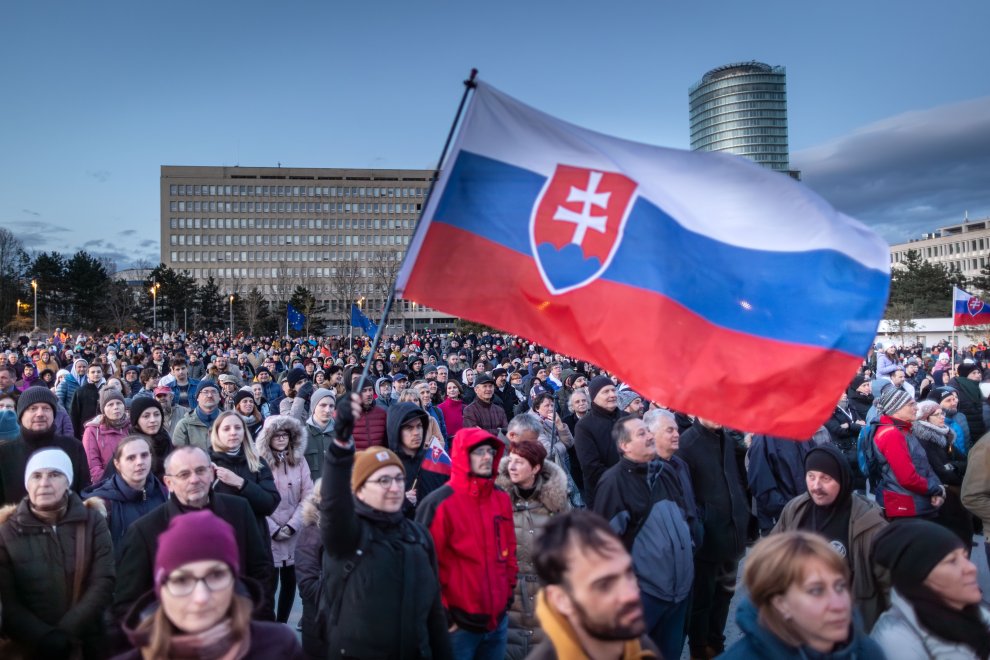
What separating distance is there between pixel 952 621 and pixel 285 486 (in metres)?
4.38

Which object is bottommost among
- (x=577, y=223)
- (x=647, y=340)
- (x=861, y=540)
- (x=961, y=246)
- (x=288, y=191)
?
(x=861, y=540)

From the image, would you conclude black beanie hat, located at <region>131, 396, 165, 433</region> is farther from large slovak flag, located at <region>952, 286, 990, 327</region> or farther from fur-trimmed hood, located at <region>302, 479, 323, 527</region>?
large slovak flag, located at <region>952, 286, 990, 327</region>

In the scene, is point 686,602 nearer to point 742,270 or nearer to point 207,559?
point 742,270

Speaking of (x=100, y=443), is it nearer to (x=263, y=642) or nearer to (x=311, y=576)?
(x=311, y=576)

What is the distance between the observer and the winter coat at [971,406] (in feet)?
30.8

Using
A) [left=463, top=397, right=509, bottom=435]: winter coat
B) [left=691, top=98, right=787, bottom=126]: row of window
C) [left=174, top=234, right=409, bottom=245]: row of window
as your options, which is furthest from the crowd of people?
[left=691, top=98, right=787, bottom=126]: row of window

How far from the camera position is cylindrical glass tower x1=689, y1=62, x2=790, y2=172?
161m

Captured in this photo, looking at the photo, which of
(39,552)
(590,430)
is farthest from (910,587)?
(39,552)

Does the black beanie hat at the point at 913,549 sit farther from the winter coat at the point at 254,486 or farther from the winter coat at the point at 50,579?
the winter coat at the point at 50,579

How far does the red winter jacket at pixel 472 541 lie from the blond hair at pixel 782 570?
161 centimetres

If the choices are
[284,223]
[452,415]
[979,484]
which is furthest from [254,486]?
[284,223]

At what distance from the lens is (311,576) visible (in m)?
3.57

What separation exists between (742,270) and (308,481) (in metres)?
3.77

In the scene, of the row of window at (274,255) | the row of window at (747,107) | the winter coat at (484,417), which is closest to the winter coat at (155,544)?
the winter coat at (484,417)
